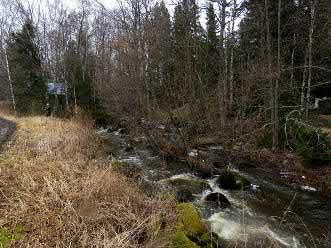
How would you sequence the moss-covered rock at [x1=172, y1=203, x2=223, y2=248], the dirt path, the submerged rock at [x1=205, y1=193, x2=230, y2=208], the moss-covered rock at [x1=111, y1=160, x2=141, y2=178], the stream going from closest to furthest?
the moss-covered rock at [x1=172, y1=203, x2=223, y2=248], the stream, the submerged rock at [x1=205, y1=193, x2=230, y2=208], the moss-covered rock at [x1=111, y1=160, x2=141, y2=178], the dirt path

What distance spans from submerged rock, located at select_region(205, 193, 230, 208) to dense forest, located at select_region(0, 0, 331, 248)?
5.30 feet

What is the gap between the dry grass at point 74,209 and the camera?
486cm

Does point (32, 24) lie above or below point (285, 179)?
above

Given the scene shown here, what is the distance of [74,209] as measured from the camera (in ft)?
18.2

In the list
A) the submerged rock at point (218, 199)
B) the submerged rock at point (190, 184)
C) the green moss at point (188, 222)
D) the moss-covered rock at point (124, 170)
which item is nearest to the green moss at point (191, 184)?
the submerged rock at point (190, 184)

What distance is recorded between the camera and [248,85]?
1594 centimetres

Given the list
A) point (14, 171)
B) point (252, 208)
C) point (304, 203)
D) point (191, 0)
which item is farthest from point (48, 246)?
point (191, 0)

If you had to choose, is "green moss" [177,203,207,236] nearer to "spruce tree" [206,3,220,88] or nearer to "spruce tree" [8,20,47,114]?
"spruce tree" [206,3,220,88]

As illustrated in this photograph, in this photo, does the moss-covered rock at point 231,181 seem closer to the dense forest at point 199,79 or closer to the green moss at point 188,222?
the dense forest at point 199,79

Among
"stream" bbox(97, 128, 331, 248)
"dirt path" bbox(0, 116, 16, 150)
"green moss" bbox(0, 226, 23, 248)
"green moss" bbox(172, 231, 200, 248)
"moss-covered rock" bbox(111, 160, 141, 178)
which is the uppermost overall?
"green moss" bbox(0, 226, 23, 248)

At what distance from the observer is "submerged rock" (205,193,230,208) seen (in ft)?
32.1

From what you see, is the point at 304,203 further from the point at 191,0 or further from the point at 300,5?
the point at 300,5

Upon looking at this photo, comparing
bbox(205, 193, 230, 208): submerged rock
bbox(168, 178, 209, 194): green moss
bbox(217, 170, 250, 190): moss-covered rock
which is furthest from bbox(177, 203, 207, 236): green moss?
bbox(217, 170, 250, 190): moss-covered rock

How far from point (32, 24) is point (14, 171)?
2553 centimetres
